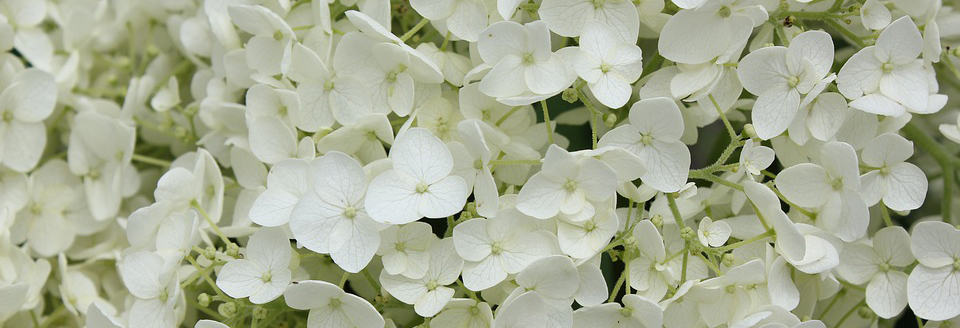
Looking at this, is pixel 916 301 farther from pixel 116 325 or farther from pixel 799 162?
pixel 116 325

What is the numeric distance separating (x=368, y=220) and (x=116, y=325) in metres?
0.18

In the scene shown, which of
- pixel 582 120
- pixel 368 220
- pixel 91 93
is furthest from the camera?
pixel 91 93

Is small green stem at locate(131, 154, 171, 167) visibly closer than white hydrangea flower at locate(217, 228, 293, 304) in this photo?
No

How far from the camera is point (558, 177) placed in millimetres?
524

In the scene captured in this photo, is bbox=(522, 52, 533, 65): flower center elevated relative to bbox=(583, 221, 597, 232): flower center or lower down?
elevated

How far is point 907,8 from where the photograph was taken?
0.58 m

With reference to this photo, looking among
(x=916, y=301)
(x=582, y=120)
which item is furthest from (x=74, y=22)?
(x=916, y=301)

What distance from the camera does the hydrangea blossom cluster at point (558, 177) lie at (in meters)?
0.53

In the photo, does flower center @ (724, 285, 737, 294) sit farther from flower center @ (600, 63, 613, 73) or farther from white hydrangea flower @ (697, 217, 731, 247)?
flower center @ (600, 63, 613, 73)

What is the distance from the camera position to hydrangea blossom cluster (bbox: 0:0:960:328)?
528mm

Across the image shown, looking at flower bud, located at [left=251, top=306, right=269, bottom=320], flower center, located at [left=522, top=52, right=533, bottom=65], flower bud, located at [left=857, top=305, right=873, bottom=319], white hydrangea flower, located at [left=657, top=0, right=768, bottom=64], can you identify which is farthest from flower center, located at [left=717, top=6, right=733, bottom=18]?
flower bud, located at [left=251, top=306, right=269, bottom=320]

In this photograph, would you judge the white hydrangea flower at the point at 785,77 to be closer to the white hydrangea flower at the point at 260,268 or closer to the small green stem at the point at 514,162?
the small green stem at the point at 514,162

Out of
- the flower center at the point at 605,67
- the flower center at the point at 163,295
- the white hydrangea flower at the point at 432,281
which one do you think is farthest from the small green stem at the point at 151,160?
the flower center at the point at 605,67

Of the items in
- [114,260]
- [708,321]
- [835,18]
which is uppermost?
[835,18]
